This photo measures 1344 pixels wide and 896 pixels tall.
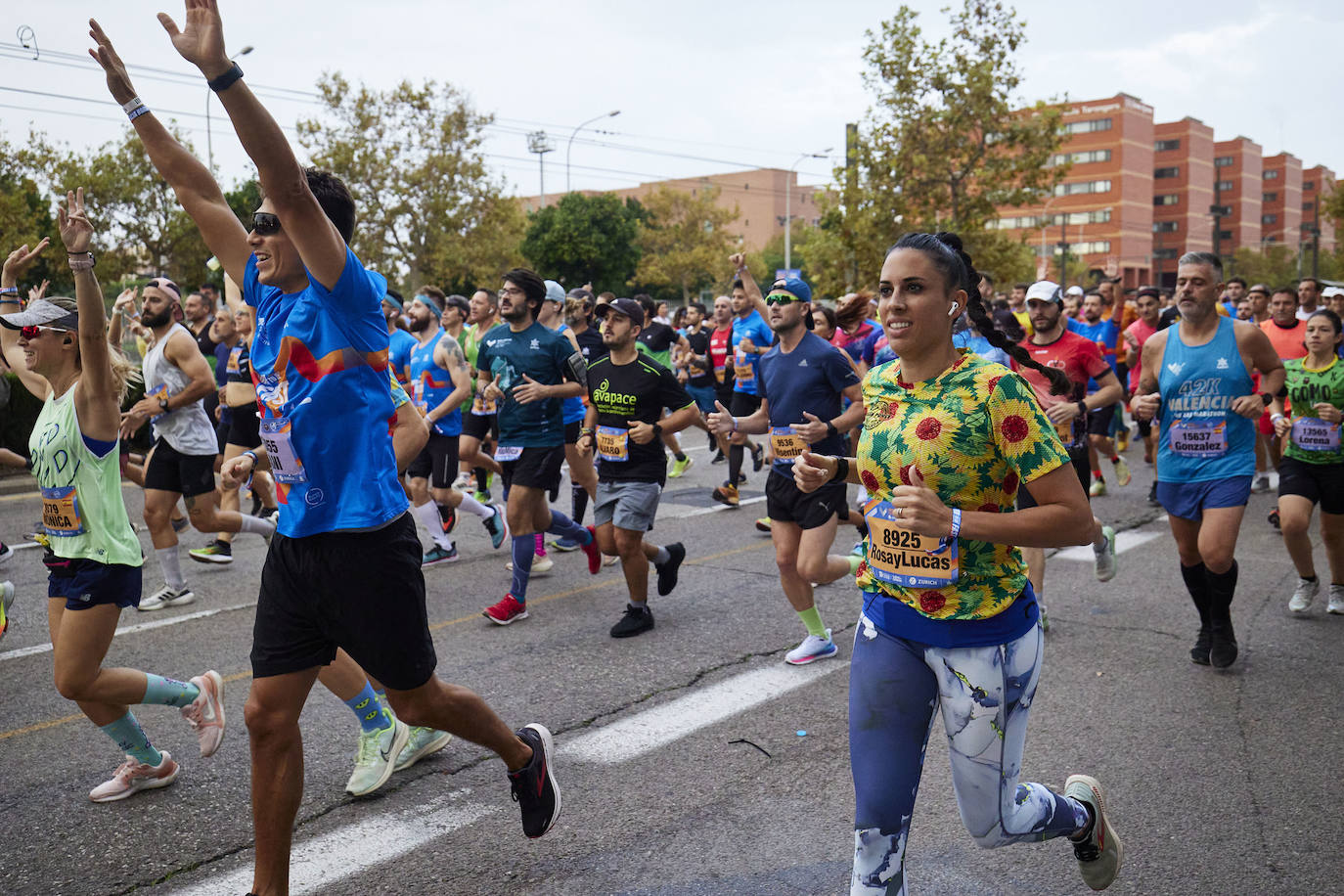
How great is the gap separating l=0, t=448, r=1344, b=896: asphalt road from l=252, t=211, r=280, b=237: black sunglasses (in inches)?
80.0

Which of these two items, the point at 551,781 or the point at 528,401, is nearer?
the point at 551,781

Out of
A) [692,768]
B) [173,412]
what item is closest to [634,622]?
[692,768]

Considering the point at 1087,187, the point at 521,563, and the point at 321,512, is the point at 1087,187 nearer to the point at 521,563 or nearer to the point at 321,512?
the point at 521,563

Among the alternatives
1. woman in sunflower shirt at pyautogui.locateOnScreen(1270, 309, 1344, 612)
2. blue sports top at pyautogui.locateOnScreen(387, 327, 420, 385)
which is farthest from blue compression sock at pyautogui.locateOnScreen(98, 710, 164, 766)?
woman in sunflower shirt at pyautogui.locateOnScreen(1270, 309, 1344, 612)

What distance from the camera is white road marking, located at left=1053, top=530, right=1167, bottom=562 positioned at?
329 inches

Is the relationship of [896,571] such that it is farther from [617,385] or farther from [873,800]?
[617,385]

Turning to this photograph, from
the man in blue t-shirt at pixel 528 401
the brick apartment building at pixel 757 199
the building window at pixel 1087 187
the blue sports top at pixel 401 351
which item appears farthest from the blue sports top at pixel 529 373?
the brick apartment building at pixel 757 199

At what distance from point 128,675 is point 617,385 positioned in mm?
3431

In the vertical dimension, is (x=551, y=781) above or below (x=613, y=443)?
below

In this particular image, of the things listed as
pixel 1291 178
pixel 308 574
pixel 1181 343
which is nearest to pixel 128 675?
pixel 308 574

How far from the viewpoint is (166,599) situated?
7371 millimetres

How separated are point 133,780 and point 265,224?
247 cm

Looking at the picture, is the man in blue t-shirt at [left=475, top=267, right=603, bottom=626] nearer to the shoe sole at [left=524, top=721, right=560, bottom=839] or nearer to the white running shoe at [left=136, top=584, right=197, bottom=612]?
the white running shoe at [left=136, top=584, right=197, bottom=612]

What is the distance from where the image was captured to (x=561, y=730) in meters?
4.82
